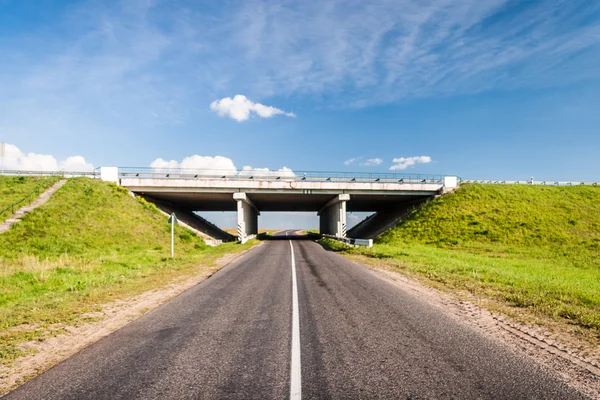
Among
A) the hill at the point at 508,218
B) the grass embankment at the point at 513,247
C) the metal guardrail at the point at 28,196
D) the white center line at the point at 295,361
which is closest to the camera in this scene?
the white center line at the point at 295,361

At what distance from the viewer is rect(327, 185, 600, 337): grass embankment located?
9301mm

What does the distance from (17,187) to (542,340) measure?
43678mm

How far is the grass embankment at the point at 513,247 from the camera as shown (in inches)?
366

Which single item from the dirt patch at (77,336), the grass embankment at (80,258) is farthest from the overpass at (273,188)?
the dirt patch at (77,336)

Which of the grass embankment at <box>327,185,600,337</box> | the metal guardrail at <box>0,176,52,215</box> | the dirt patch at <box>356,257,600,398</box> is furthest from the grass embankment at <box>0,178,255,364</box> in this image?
the grass embankment at <box>327,185,600,337</box>

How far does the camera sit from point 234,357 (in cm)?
506

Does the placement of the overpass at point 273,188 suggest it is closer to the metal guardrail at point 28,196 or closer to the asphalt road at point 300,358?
the metal guardrail at point 28,196

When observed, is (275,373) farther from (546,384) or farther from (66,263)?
(66,263)

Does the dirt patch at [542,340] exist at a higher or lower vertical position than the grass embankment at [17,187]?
lower

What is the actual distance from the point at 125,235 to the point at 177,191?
33.7 ft

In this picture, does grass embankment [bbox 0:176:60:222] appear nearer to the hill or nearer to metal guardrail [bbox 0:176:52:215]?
metal guardrail [bbox 0:176:52:215]

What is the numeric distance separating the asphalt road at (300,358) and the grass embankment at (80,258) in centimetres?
199

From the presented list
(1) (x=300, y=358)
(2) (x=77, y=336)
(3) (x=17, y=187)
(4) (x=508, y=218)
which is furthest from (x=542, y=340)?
(3) (x=17, y=187)

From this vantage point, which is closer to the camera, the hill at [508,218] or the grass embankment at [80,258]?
the grass embankment at [80,258]
